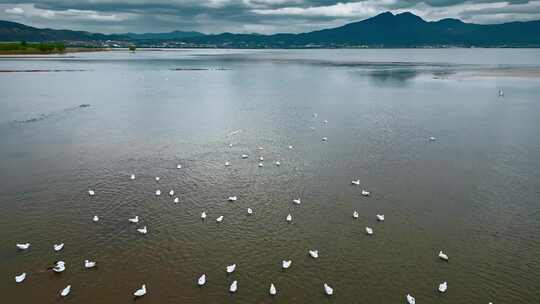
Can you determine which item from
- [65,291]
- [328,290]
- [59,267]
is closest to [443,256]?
[328,290]

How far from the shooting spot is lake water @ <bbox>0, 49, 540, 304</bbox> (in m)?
18.5

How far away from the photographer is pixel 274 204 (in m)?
26.3

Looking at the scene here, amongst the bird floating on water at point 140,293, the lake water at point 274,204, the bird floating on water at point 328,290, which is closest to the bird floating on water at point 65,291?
the lake water at point 274,204

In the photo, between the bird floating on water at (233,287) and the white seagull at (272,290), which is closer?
the white seagull at (272,290)

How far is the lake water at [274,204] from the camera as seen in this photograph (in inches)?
730

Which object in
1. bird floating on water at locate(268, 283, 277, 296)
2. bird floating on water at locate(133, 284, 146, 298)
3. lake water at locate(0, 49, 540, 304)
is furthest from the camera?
lake water at locate(0, 49, 540, 304)

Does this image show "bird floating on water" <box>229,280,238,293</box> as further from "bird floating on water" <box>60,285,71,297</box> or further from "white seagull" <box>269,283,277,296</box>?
"bird floating on water" <box>60,285,71,297</box>

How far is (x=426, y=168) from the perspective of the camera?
33094 millimetres

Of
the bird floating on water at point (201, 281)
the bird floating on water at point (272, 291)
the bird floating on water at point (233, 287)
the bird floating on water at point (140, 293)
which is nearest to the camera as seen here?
the bird floating on water at point (140, 293)

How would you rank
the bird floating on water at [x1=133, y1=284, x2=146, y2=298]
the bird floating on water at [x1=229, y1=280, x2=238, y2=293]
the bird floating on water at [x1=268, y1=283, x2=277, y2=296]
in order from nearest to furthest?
the bird floating on water at [x1=133, y1=284, x2=146, y2=298] < the bird floating on water at [x1=268, y1=283, x2=277, y2=296] < the bird floating on water at [x1=229, y1=280, x2=238, y2=293]

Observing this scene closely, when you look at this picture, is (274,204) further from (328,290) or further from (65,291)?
(65,291)

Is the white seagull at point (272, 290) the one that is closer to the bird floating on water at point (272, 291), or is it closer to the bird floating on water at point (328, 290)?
the bird floating on water at point (272, 291)

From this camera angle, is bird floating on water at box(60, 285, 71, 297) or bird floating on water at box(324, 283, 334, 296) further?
bird floating on water at box(324, 283, 334, 296)

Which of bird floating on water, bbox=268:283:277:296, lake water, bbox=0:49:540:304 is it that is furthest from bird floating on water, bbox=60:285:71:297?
bird floating on water, bbox=268:283:277:296
